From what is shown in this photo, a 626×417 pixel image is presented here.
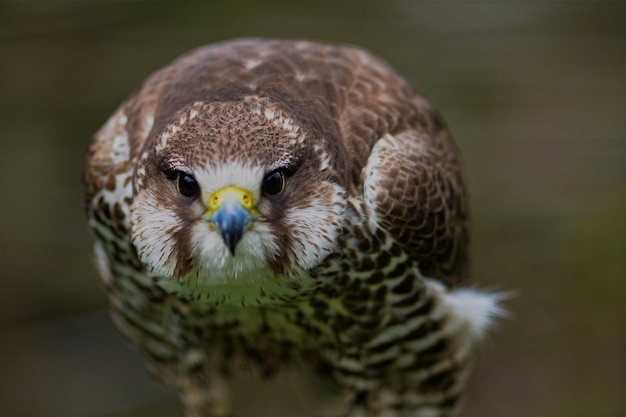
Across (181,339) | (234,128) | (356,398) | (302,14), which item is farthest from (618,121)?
(234,128)

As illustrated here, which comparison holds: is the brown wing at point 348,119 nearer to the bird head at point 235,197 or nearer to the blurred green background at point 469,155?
the bird head at point 235,197

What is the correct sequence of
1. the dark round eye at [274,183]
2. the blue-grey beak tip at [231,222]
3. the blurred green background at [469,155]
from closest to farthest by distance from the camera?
the blue-grey beak tip at [231,222] < the dark round eye at [274,183] < the blurred green background at [469,155]

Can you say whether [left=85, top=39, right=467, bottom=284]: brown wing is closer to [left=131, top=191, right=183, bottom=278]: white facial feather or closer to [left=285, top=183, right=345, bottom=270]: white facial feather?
[left=285, top=183, right=345, bottom=270]: white facial feather

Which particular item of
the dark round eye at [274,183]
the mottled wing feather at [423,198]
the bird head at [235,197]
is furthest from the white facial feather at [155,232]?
the mottled wing feather at [423,198]

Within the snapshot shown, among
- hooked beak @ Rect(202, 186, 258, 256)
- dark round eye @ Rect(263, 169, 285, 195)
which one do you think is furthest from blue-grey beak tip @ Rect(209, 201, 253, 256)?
dark round eye @ Rect(263, 169, 285, 195)

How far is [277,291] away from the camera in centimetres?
314

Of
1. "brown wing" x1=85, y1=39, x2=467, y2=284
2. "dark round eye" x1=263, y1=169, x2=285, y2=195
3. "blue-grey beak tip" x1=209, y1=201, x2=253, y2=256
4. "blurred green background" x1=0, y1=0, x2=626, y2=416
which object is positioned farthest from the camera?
"blurred green background" x1=0, y1=0, x2=626, y2=416

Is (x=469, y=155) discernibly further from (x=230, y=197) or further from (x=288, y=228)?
(x=230, y=197)

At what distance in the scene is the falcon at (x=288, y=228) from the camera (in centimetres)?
288

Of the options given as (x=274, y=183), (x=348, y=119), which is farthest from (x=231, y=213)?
(x=348, y=119)

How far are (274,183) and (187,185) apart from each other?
28cm

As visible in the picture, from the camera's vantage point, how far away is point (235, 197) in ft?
9.04

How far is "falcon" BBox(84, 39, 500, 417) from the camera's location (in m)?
2.88

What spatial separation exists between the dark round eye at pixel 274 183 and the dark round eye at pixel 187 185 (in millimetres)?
221
